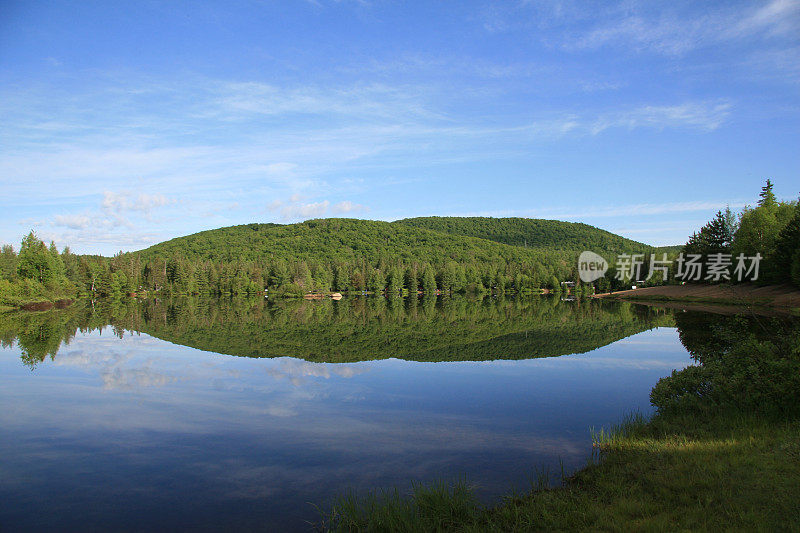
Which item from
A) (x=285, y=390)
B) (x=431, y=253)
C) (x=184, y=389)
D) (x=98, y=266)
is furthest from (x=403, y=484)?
(x=431, y=253)

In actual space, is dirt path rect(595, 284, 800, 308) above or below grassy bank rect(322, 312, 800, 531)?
above

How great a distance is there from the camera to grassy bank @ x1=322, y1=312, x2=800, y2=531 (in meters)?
5.94

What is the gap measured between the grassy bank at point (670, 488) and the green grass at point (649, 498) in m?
0.01

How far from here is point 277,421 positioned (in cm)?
1287

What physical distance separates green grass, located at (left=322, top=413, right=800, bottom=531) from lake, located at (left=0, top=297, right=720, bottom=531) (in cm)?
84

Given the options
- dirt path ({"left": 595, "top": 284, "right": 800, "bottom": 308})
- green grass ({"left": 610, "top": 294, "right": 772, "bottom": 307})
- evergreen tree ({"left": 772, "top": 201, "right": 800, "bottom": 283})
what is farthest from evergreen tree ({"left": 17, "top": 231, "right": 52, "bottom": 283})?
evergreen tree ({"left": 772, "top": 201, "right": 800, "bottom": 283})

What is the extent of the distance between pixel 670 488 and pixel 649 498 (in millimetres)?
530

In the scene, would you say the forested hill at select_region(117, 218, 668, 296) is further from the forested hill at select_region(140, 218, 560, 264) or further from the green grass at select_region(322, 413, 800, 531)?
the green grass at select_region(322, 413, 800, 531)

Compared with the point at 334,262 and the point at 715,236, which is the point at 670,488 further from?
the point at 334,262

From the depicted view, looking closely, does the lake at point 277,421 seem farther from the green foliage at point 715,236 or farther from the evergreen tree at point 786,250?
the green foliage at point 715,236

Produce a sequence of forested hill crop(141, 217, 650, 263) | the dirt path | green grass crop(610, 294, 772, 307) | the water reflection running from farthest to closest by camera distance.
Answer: forested hill crop(141, 217, 650, 263)
green grass crop(610, 294, 772, 307)
the dirt path
the water reflection

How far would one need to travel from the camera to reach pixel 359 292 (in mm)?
128250

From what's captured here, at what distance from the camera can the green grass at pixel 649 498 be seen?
5824 millimetres

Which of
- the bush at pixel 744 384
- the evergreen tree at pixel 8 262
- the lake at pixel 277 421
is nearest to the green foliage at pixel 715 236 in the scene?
the lake at pixel 277 421
